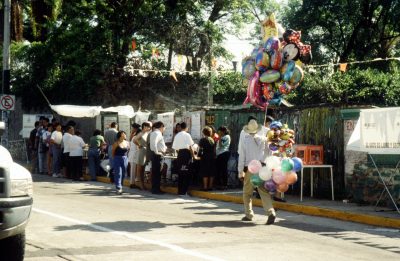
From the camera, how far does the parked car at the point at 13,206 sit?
21.2ft

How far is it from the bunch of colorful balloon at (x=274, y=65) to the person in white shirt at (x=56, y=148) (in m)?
10.8

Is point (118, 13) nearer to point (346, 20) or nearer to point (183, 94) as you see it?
point (183, 94)

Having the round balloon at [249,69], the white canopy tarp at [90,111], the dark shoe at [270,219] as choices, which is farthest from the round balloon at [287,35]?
the white canopy tarp at [90,111]

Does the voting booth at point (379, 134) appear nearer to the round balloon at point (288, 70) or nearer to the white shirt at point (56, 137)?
the round balloon at point (288, 70)

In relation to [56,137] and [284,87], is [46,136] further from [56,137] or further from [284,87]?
[284,87]

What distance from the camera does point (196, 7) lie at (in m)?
31.9

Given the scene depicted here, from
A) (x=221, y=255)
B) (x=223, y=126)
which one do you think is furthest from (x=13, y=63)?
(x=221, y=255)

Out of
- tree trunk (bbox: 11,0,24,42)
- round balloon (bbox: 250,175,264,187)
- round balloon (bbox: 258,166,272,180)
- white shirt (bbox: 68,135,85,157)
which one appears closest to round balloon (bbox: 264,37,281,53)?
round balloon (bbox: 258,166,272,180)

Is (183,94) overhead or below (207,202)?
overhead

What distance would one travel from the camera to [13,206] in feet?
21.4

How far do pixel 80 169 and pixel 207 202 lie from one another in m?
7.31

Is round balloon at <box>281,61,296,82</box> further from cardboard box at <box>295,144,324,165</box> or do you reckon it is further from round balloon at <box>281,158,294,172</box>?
cardboard box at <box>295,144,324,165</box>

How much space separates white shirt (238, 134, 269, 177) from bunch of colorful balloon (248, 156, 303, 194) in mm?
346

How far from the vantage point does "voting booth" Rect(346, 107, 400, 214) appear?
1230 cm
